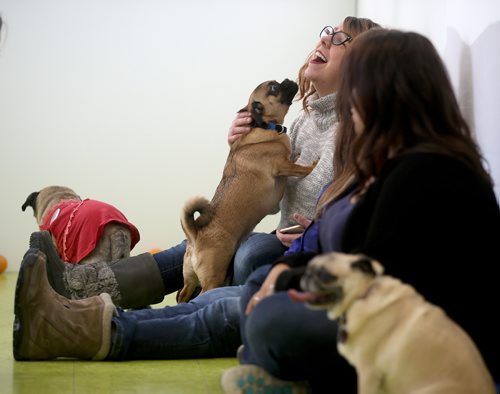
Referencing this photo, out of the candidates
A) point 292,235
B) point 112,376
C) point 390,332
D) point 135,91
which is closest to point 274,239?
point 292,235

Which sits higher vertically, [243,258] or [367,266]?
[367,266]

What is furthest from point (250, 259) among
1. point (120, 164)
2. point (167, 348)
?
point (120, 164)

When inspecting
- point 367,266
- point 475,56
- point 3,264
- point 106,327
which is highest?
point 475,56

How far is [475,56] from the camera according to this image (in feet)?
7.95

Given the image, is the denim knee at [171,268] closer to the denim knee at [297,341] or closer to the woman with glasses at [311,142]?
the woman with glasses at [311,142]

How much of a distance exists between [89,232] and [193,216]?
505 millimetres

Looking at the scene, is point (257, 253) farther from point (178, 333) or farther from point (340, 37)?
point (340, 37)

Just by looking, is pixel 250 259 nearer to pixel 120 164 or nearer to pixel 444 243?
pixel 444 243

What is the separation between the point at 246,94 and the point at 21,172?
5.35ft

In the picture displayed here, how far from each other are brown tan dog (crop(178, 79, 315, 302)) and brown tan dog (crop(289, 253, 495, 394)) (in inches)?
69.6

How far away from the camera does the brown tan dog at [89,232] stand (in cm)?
343

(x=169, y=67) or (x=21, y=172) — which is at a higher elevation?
(x=169, y=67)

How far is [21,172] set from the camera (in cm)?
545

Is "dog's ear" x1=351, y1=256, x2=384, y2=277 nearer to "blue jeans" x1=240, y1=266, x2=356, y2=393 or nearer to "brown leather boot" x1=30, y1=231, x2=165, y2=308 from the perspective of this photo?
"blue jeans" x1=240, y1=266, x2=356, y2=393
